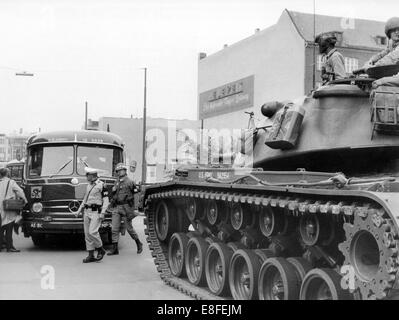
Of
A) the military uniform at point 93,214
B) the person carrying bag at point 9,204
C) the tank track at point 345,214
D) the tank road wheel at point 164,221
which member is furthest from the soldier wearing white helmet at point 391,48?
the person carrying bag at point 9,204

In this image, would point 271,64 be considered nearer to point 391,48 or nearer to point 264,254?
point 391,48

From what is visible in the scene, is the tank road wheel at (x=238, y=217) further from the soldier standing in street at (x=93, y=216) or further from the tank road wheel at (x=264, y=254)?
the soldier standing in street at (x=93, y=216)

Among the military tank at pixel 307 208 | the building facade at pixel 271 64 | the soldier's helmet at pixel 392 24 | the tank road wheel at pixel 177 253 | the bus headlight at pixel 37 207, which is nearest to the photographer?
the military tank at pixel 307 208

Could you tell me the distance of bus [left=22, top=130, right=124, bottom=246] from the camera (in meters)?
12.3

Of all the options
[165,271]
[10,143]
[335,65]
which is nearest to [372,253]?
[335,65]

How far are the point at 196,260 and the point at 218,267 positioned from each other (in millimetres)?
760

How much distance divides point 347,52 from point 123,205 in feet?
86.8

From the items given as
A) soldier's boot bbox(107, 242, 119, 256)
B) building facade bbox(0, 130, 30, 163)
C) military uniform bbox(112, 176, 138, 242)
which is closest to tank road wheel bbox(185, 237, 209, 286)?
military uniform bbox(112, 176, 138, 242)

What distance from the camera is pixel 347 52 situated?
116 ft

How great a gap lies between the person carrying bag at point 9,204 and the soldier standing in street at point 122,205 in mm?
1953

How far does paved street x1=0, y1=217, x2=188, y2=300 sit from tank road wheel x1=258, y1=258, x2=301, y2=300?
5.06 ft

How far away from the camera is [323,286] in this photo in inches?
237

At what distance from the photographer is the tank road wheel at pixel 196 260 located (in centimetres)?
837
